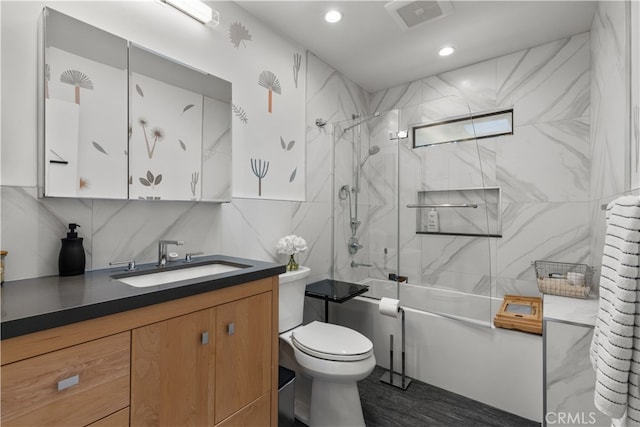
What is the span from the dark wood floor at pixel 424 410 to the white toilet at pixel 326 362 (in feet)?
0.68

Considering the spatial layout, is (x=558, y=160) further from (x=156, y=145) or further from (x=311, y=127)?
(x=156, y=145)

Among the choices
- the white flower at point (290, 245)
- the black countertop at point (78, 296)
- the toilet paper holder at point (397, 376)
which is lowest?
the toilet paper holder at point (397, 376)

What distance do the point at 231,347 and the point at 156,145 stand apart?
3.47 ft

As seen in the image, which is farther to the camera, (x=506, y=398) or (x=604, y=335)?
(x=506, y=398)

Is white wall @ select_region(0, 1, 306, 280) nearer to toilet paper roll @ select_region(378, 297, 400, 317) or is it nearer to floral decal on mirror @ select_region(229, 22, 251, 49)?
floral decal on mirror @ select_region(229, 22, 251, 49)

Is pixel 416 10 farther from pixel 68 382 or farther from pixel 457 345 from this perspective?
pixel 68 382

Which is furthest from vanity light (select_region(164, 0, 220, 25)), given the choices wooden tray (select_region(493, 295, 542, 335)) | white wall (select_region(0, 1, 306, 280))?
wooden tray (select_region(493, 295, 542, 335))

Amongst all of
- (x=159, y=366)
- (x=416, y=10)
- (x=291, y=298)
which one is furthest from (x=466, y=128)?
(x=159, y=366)

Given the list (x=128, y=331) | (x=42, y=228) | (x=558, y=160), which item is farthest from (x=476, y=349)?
(x=42, y=228)

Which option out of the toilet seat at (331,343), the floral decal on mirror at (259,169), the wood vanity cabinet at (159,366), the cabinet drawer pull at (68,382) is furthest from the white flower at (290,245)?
the cabinet drawer pull at (68,382)

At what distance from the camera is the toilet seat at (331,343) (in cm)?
162

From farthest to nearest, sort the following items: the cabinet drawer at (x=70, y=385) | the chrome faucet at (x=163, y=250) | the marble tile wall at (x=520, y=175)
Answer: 1. the marble tile wall at (x=520, y=175)
2. the chrome faucet at (x=163, y=250)
3. the cabinet drawer at (x=70, y=385)

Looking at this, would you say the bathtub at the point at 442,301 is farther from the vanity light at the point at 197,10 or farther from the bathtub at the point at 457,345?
the vanity light at the point at 197,10

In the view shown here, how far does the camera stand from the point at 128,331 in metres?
0.95
